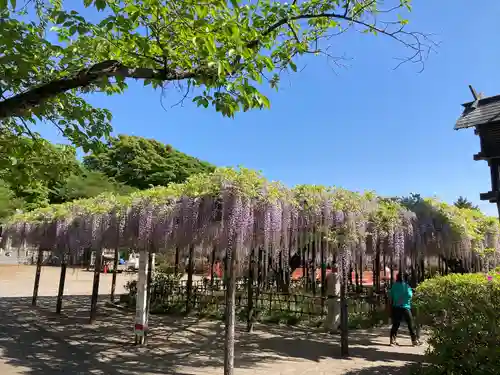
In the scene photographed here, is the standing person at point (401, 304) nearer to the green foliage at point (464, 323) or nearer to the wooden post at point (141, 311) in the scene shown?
the green foliage at point (464, 323)

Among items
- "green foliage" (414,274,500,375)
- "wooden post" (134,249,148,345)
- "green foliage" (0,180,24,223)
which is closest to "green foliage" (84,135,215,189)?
"green foliage" (0,180,24,223)

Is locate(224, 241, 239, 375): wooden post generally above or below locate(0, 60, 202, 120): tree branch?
below

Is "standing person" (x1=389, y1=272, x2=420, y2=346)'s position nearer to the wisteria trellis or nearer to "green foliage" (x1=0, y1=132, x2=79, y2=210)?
the wisteria trellis

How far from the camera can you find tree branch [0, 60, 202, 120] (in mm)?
3092

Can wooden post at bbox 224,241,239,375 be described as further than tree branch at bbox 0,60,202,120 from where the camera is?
Yes

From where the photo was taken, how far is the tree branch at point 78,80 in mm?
3092

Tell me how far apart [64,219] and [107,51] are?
6.80m

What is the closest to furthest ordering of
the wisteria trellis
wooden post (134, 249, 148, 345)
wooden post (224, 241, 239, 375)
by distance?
1. wooden post (224, 241, 239, 375)
2. the wisteria trellis
3. wooden post (134, 249, 148, 345)

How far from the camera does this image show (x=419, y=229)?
838cm

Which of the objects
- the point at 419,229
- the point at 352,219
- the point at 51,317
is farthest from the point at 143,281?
the point at 419,229

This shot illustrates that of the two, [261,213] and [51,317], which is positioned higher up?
[261,213]

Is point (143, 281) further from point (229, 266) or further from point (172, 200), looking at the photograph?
point (229, 266)

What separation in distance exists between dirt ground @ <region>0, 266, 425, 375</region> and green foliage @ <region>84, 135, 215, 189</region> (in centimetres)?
1648

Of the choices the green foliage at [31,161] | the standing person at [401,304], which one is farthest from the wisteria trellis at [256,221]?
the green foliage at [31,161]
